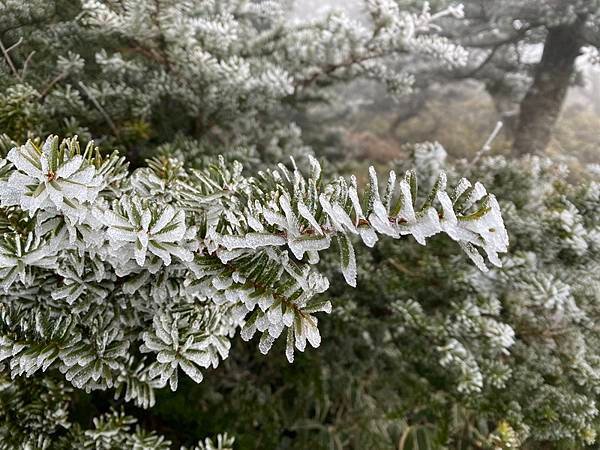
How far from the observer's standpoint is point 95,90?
5.29 ft

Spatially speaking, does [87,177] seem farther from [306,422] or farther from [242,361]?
[306,422]

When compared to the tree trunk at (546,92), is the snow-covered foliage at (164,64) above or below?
above

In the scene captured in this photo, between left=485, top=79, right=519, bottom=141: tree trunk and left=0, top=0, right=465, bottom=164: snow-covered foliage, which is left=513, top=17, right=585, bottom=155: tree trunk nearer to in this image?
left=485, top=79, right=519, bottom=141: tree trunk

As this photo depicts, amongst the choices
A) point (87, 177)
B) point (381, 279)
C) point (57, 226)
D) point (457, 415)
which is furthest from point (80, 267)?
point (457, 415)

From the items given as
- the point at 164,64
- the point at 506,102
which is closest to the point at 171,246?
the point at 164,64

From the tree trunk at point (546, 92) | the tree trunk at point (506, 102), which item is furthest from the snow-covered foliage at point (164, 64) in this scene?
the tree trunk at point (506, 102)

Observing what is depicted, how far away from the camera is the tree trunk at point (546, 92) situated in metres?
3.29

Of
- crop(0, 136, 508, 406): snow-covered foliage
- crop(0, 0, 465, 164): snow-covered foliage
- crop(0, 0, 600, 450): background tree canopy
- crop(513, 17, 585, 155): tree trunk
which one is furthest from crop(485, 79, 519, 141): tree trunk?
crop(0, 136, 508, 406): snow-covered foliage

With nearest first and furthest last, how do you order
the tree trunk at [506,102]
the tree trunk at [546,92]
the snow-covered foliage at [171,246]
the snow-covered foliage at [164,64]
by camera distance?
1. the snow-covered foliage at [171,246]
2. the snow-covered foliage at [164,64]
3. the tree trunk at [546,92]
4. the tree trunk at [506,102]

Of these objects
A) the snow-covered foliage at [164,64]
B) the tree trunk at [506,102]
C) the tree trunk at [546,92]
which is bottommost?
the tree trunk at [506,102]

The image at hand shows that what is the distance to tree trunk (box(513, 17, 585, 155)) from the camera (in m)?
3.29

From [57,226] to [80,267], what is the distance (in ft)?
0.45

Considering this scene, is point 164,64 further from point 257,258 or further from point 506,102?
point 506,102

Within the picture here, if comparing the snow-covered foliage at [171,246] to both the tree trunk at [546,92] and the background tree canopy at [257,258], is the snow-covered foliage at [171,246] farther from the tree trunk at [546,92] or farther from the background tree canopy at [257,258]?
the tree trunk at [546,92]
